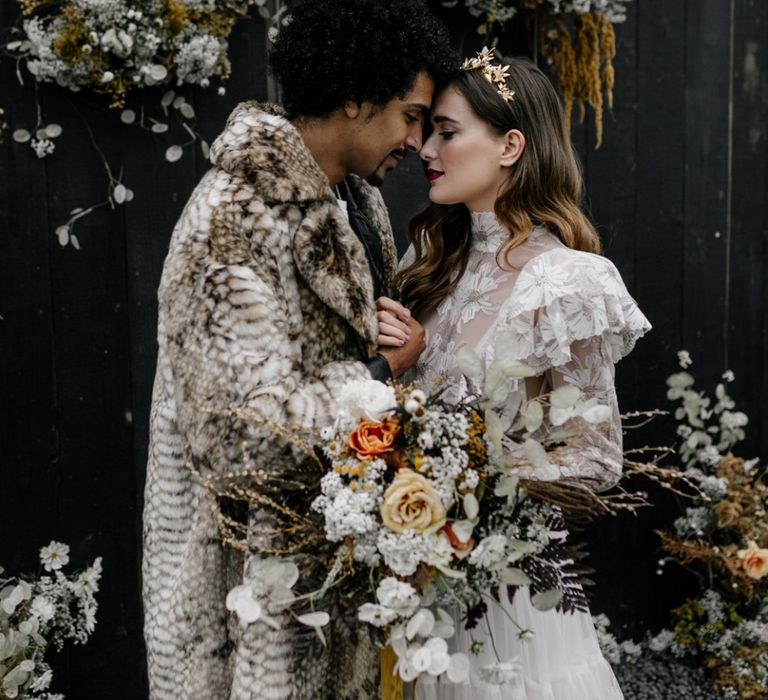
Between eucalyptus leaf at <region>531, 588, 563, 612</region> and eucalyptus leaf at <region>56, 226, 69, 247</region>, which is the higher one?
eucalyptus leaf at <region>56, 226, 69, 247</region>

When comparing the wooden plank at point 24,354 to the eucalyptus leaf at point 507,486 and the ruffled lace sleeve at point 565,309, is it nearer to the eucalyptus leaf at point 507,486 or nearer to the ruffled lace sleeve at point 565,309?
the ruffled lace sleeve at point 565,309

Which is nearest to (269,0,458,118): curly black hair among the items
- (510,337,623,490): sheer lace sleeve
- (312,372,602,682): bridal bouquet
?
(510,337,623,490): sheer lace sleeve

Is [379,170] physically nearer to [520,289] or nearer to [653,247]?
[520,289]

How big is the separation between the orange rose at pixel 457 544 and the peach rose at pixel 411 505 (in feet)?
0.19

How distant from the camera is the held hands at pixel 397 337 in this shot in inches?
81.0

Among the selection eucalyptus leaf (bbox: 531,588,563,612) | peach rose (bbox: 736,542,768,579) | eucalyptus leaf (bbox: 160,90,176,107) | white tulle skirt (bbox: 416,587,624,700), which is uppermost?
eucalyptus leaf (bbox: 160,90,176,107)

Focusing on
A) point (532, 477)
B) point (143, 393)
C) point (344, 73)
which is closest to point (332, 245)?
point (344, 73)

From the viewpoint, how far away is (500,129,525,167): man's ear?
2289 millimetres

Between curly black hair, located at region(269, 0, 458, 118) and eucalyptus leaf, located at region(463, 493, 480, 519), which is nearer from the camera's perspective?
eucalyptus leaf, located at region(463, 493, 480, 519)

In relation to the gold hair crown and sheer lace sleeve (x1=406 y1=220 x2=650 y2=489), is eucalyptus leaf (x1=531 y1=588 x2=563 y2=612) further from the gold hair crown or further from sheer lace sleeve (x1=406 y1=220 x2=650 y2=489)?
the gold hair crown

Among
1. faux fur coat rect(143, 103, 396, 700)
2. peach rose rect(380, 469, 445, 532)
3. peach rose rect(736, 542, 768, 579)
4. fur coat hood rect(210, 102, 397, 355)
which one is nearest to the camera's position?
peach rose rect(380, 469, 445, 532)

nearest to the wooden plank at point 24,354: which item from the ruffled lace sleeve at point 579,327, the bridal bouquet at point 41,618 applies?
the bridal bouquet at point 41,618

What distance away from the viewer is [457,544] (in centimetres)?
154

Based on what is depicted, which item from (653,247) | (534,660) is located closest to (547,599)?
(534,660)
